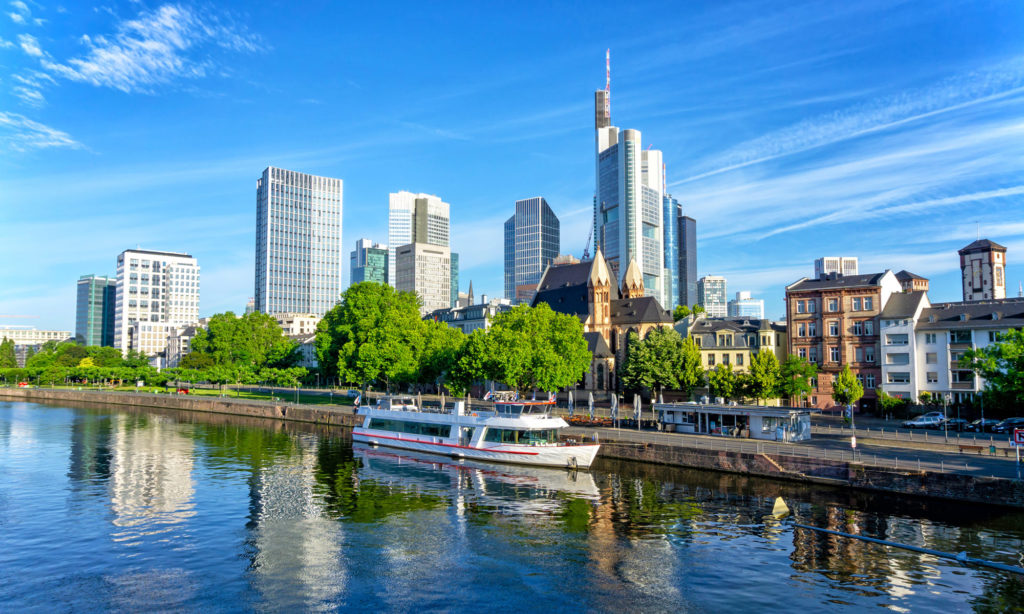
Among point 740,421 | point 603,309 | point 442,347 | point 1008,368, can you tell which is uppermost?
point 603,309

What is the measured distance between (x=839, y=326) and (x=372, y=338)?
2848 inches

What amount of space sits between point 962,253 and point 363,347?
109836 mm

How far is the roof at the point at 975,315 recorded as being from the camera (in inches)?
3007

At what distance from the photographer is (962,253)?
395ft

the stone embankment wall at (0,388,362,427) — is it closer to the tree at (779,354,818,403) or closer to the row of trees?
the row of trees

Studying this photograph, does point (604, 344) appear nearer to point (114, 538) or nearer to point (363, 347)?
point (363, 347)

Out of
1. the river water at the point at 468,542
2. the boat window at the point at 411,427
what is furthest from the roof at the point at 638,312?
the river water at the point at 468,542

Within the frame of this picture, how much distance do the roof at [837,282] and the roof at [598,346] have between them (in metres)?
38.2

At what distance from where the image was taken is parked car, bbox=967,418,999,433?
2633 inches

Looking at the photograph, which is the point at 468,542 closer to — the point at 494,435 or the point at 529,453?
the point at 529,453

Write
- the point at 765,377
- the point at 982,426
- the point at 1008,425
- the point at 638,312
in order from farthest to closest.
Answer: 1. the point at 638,312
2. the point at 765,377
3. the point at 982,426
4. the point at 1008,425

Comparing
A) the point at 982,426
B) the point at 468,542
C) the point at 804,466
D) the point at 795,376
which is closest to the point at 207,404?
the point at 795,376

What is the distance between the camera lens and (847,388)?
7944cm

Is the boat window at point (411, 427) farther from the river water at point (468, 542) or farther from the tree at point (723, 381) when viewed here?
the tree at point (723, 381)
